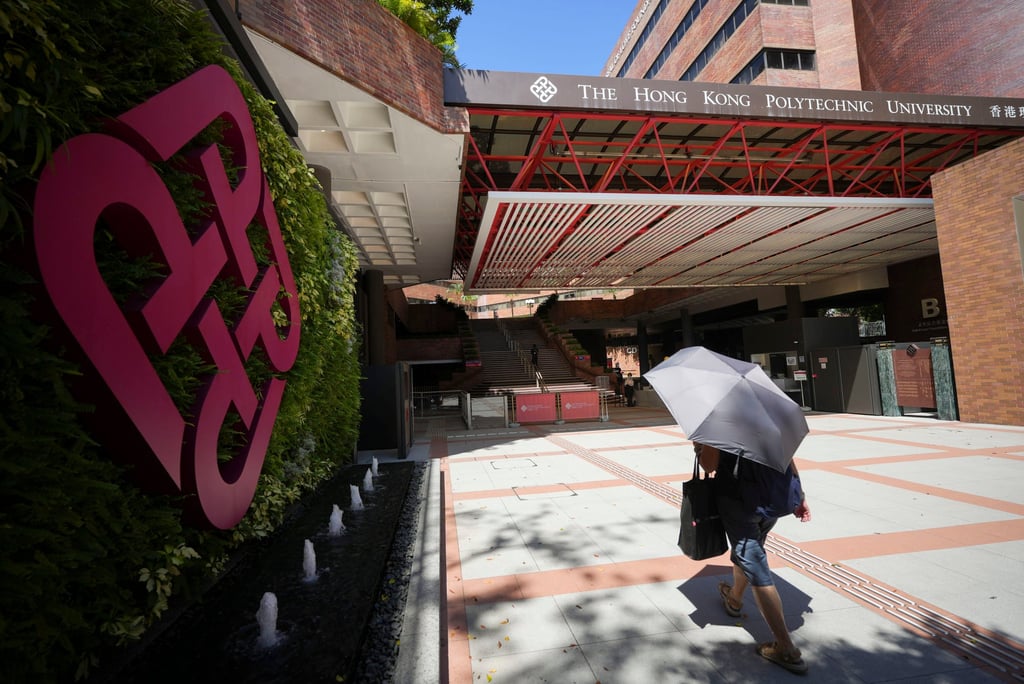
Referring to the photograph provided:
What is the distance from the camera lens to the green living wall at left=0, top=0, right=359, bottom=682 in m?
1.76

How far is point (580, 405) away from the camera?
15.3m

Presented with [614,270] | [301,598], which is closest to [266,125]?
[301,598]

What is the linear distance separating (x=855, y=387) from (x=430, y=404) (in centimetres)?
1630

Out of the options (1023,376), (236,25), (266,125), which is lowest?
(1023,376)

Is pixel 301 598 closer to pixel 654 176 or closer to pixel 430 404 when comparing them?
pixel 654 176

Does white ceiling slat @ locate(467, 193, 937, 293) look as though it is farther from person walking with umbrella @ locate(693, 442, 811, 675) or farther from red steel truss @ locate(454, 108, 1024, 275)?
person walking with umbrella @ locate(693, 442, 811, 675)

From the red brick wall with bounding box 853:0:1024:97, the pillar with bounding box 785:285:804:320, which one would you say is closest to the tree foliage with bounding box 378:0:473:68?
the red brick wall with bounding box 853:0:1024:97

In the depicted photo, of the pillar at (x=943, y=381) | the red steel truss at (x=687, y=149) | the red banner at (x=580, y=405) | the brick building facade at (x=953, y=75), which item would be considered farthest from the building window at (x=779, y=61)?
the red banner at (x=580, y=405)

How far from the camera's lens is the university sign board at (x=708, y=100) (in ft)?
29.2

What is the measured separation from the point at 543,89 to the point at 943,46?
19.4 metres

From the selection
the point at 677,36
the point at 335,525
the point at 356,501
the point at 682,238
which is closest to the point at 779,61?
the point at 677,36

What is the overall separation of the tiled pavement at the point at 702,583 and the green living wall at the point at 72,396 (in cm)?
164

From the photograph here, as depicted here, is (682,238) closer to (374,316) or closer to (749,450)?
(374,316)

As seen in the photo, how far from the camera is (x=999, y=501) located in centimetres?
524
